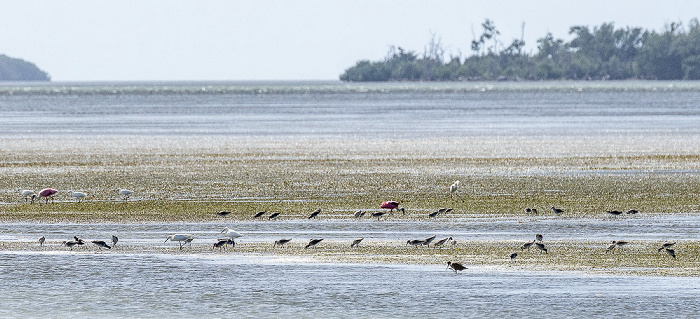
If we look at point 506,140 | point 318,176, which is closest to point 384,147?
point 506,140

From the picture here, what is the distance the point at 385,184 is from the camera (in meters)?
35.0

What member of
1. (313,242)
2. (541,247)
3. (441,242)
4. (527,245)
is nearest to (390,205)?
(441,242)

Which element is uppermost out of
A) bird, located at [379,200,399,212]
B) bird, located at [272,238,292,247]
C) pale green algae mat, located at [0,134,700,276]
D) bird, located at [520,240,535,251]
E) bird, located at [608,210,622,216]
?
bird, located at [520,240,535,251]

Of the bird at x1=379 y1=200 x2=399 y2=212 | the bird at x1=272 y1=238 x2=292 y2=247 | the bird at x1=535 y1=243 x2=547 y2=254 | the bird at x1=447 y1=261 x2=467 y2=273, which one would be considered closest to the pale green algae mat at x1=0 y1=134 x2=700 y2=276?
the bird at x1=535 y1=243 x2=547 y2=254

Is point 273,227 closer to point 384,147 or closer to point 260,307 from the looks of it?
point 260,307

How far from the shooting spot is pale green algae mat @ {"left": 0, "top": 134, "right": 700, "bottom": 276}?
22328mm

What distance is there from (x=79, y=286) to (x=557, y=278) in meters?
7.17

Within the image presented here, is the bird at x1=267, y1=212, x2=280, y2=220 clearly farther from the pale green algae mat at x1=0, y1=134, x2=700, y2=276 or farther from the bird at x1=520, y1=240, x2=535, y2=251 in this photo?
the bird at x1=520, y1=240, x2=535, y2=251

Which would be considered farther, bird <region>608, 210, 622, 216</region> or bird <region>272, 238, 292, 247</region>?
bird <region>608, 210, 622, 216</region>

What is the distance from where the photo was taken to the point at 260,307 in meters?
17.9

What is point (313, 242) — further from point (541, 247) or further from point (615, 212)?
point (615, 212)

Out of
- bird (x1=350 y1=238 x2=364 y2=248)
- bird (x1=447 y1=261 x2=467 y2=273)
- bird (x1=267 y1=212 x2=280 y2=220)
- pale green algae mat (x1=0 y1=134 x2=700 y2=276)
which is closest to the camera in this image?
bird (x1=447 y1=261 x2=467 y2=273)

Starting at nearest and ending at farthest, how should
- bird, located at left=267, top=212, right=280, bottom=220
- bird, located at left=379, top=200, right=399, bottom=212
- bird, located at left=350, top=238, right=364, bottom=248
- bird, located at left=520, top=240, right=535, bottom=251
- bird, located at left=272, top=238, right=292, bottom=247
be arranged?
bird, located at left=520, top=240, right=535, bottom=251, bird, located at left=350, top=238, right=364, bottom=248, bird, located at left=272, top=238, right=292, bottom=247, bird, located at left=267, top=212, right=280, bottom=220, bird, located at left=379, top=200, right=399, bottom=212

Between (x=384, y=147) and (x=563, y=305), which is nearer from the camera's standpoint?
(x=563, y=305)
